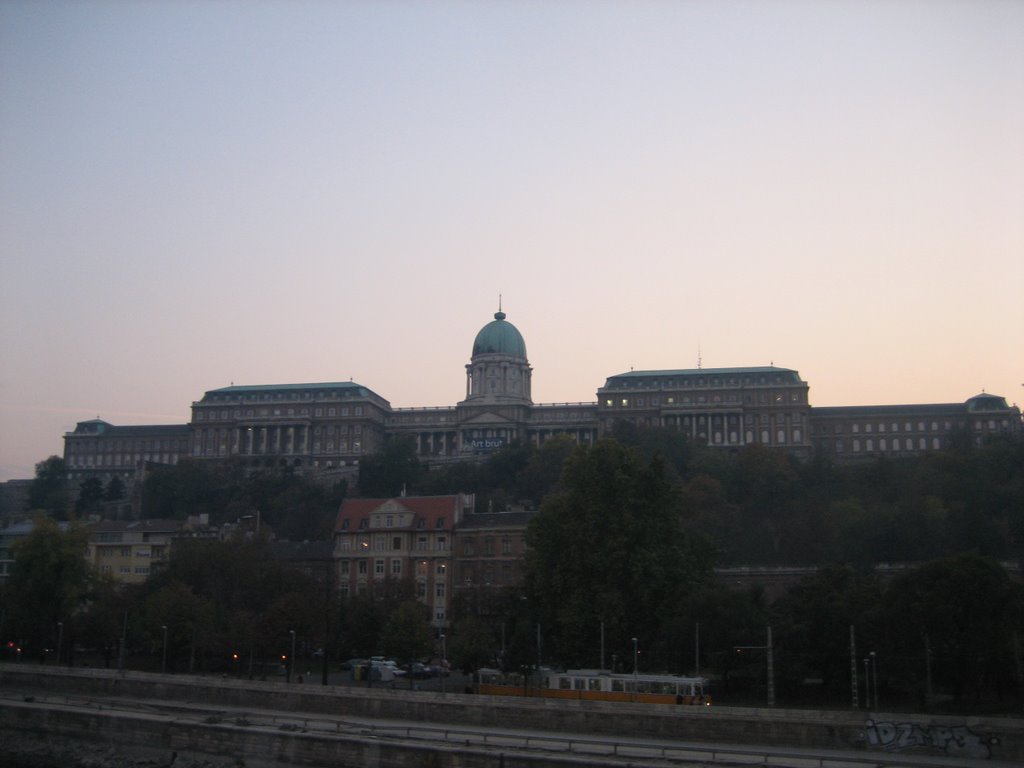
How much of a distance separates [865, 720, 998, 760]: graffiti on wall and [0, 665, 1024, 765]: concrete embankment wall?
3 cm

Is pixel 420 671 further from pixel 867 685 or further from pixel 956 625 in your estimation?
pixel 956 625

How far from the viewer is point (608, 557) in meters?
71.1

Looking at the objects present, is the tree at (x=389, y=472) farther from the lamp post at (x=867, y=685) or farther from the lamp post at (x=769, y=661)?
the lamp post at (x=867, y=685)

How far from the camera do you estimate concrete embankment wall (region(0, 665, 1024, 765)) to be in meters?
40.2

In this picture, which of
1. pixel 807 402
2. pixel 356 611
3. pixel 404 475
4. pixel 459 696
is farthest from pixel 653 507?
pixel 807 402

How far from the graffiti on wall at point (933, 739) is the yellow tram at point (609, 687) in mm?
13140

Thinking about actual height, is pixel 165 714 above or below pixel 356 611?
below

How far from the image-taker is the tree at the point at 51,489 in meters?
154

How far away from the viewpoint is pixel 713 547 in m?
77.5

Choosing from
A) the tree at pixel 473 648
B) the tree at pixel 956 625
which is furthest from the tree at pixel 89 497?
the tree at pixel 956 625

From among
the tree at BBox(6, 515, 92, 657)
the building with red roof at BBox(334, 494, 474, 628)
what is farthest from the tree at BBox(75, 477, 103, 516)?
the tree at BBox(6, 515, 92, 657)

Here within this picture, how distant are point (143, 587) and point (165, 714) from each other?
37.8m

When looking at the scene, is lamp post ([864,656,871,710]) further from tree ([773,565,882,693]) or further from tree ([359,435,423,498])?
tree ([359,435,423,498])

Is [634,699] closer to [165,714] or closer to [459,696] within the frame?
[459,696]
